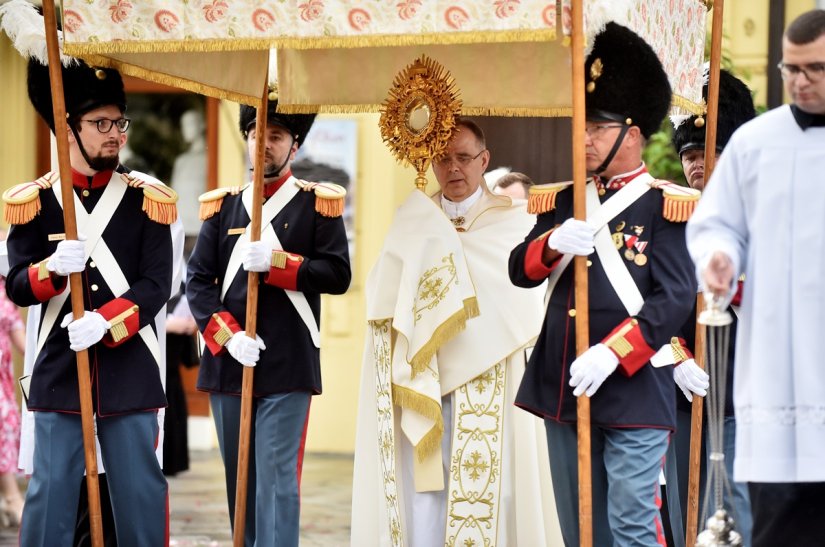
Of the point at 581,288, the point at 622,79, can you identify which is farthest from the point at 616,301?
the point at 622,79

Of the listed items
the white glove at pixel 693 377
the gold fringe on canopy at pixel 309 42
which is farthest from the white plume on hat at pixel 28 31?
the white glove at pixel 693 377

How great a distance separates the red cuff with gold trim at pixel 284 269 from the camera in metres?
6.26

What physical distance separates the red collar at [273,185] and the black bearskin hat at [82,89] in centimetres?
80

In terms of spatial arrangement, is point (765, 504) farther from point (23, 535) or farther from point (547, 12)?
point (23, 535)

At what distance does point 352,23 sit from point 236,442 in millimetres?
1975

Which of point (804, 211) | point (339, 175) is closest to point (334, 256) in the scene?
point (804, 211)

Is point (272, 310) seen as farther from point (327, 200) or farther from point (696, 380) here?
point (696, 380)

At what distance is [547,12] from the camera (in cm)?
510

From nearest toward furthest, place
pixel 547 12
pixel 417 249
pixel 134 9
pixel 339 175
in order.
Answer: pixel 547 12 < pixel 134 9 < pixel 417 249 < pixel 339 175

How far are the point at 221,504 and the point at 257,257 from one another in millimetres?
3635

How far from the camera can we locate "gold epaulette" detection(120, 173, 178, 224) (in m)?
5.96

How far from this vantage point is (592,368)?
506 cm

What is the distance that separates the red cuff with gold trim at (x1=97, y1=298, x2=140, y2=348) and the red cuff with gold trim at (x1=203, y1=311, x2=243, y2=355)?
0.59 meters

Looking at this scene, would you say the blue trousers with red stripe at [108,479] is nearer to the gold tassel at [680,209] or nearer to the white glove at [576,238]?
the white glove at [576,238]
